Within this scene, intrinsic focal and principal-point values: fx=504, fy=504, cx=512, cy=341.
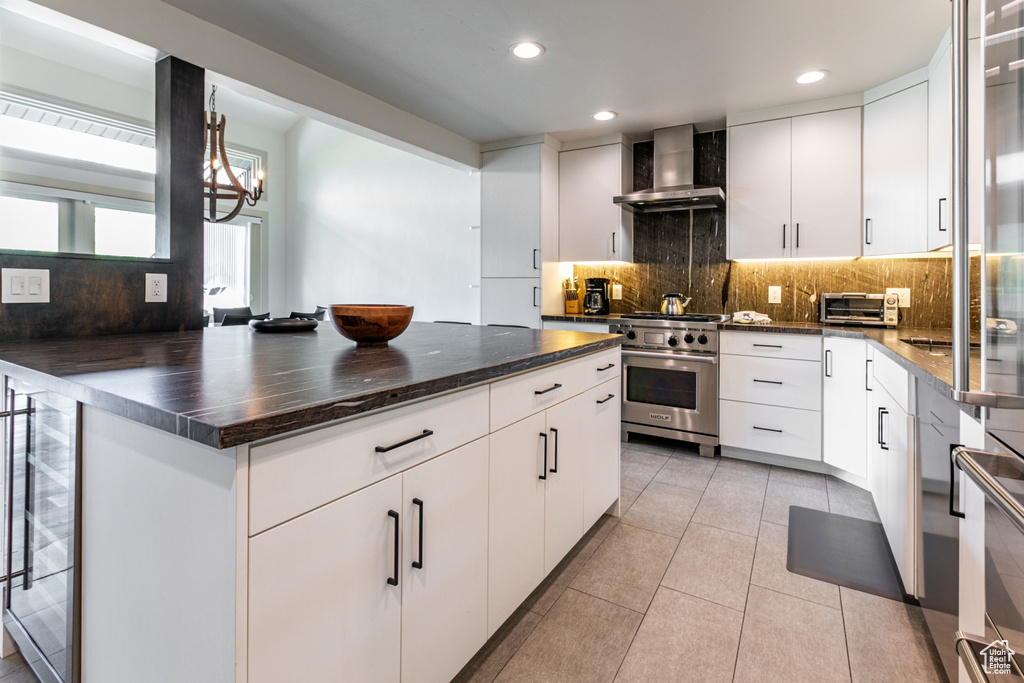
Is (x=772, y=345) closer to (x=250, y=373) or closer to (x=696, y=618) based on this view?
(x=696, y=618)

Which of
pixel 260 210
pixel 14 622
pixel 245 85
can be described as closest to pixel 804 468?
pixel 14 622

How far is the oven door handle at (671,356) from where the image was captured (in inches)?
134

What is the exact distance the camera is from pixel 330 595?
92 centimetres

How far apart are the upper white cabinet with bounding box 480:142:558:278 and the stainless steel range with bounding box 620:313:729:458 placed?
1.06 metres

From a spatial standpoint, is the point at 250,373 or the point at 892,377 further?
the point at 892,377

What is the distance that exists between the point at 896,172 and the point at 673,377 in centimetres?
181

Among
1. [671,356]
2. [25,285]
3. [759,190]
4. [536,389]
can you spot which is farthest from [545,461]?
[759,190]

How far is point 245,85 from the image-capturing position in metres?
2.67

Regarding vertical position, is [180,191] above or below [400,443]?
above

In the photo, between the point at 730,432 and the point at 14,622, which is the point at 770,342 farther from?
the point at 14,622

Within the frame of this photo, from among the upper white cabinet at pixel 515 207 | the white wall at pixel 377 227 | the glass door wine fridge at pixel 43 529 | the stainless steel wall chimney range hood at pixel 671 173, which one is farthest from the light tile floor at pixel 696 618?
the white wall at pixel 377 227

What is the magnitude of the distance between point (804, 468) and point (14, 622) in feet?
12.2

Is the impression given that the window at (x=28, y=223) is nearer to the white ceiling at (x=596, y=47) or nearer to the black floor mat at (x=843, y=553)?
the white ceiling at (x=596, y=47)

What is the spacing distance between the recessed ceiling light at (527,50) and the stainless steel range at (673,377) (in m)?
1.86
